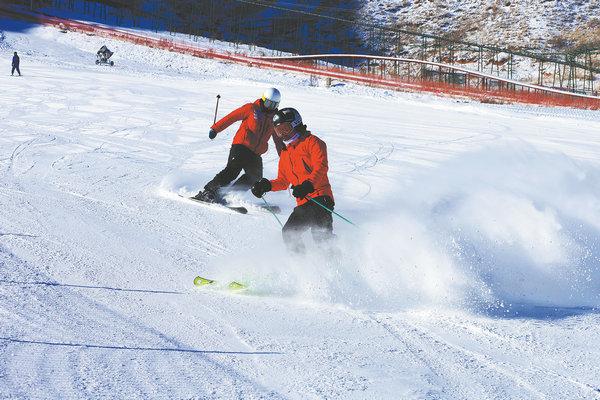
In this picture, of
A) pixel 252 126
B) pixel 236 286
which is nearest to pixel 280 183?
pixel 236 286

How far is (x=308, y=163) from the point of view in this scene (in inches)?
243

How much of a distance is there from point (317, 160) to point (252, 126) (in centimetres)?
324

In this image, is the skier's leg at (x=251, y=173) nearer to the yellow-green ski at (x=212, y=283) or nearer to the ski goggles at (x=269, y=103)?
the ski goggles at (x=269, y=103)

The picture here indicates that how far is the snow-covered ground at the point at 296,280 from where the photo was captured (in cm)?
400

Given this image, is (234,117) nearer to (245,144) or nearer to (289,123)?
(245,144)

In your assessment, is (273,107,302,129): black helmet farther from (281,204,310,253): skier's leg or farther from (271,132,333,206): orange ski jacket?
(281,204,310,253): skier's leg

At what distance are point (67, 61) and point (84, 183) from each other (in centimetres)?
2250

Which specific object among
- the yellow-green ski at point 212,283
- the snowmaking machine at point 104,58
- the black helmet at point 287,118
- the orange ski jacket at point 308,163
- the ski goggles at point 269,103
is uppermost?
the snowmaking machine at point 104,58

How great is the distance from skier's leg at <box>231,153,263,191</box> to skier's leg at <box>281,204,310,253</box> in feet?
10.2

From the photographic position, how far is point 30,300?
16.1ft

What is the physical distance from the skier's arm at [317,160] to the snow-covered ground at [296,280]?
2.34 ft

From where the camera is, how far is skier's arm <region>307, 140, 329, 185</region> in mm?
6078

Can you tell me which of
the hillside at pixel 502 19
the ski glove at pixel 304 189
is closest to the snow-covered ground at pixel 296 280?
the ski glove at pixel 304 189

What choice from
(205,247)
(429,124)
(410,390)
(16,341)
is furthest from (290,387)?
(429,124)
